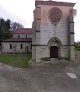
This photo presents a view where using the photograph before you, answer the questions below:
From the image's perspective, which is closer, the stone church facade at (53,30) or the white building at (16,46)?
the stone church facade at (53,30)

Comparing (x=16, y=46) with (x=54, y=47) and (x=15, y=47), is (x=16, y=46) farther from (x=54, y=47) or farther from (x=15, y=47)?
→ (x=54, y=47)

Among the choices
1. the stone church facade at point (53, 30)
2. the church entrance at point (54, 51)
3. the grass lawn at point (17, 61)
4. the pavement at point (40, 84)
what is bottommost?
the pavement at point (40, 84)

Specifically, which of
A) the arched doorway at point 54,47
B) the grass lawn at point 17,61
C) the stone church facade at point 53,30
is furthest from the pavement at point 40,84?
the arched doorway at point 54,47

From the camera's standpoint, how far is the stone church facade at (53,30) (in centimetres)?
3069

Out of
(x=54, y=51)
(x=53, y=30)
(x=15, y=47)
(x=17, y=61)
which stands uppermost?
(x=53, y=30)

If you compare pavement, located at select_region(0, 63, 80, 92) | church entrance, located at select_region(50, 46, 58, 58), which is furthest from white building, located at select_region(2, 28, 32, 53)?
pavement, located at select_region(0, 63, 80, 92)

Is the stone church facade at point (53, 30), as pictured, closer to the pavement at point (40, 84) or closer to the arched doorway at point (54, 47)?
the arched doorway at point (54, 47)

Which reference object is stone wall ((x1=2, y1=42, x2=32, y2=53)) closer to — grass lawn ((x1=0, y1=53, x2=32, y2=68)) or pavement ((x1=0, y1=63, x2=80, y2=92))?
grass lawn ((x1=0, y1=53, x2=32, y2=68))

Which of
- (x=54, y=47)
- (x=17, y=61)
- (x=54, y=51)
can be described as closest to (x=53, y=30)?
(x=54, y=47)

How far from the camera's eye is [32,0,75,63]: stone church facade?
101 ft

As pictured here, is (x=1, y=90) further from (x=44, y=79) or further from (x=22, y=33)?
(x=22, y=33)

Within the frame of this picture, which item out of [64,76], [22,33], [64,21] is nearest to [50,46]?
[64,21]

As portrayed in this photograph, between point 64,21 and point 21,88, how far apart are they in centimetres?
1846

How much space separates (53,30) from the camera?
31.2 metres
